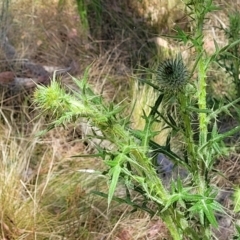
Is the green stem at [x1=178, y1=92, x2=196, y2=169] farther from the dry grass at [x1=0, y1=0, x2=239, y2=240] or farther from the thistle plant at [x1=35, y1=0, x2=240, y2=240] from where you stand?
the dry grass at [x1=0, y1=0, x2=239, y2=240]

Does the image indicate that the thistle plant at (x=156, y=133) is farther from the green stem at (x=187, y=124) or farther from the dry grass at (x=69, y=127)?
the dry grass at (x=69, y=127)

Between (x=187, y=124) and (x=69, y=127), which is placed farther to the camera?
(x=69, y=127)

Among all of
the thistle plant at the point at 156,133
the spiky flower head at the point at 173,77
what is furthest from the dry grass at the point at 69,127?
the spiky flower head at the point at 173,77

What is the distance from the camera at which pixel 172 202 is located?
160 centimetres

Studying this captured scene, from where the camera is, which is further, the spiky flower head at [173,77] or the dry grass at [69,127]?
the dry grass at [69,127]

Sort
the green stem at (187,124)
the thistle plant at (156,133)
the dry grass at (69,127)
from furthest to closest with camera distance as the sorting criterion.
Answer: the dry grass at (69,127)
the green stem at (187,124)
the thistle plant at (156,133)

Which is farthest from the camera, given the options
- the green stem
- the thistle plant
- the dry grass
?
the dry grass

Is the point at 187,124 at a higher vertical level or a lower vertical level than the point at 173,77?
lower

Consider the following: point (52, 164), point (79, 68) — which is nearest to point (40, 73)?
point (79, 68)

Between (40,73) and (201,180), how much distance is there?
2055 mm

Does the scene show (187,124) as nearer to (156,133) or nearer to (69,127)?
(156,133)

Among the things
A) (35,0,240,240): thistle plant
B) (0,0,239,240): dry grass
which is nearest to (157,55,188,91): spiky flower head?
(35,0,240,240): thistle plant

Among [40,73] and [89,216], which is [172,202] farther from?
[40,73]

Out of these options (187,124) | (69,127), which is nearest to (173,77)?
(187,124)
